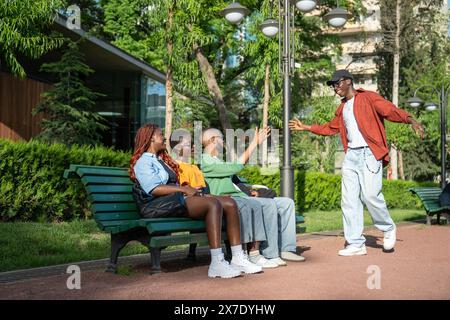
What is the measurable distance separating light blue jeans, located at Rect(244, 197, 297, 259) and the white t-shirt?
132 cm

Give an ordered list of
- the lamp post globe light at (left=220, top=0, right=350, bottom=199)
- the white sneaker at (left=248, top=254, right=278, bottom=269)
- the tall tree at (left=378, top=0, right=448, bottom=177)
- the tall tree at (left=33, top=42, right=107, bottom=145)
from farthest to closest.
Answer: the tall tree at (left=378, top=0, right=448, bottom=177), the tall tree at (left=33, top=42, right=107, bottom=145), the lamp post globe light at (left=220, top=0, right=350, bottom=199), the white sneaker at (left=248, top=254, right=278, bottom=269)

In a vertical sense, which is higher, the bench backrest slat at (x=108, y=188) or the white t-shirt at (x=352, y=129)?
the white t-shirt at (x=352, y=129)

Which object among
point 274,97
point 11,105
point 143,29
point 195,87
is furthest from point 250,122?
point 11,105

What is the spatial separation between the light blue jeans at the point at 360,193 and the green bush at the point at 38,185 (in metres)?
5.45

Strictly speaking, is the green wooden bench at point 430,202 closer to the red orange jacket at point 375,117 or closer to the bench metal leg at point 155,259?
the red orange jacket at point 375,117

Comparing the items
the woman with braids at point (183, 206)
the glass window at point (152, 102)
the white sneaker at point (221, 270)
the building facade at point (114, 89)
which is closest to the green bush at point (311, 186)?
the building facade at point (114, 89)

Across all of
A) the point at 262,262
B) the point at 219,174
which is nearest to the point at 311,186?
the point at 219,174

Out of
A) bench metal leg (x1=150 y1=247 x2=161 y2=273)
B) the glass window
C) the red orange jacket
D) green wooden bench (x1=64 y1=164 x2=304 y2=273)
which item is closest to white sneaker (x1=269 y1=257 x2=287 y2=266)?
green wooden bench (x1=64 y1=164 x2=304 y2=273)

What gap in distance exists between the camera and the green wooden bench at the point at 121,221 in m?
5.45

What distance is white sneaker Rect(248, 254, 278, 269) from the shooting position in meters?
6.12

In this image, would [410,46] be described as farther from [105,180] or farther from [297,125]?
[105,180]

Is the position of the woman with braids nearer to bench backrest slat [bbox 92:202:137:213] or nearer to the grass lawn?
bench backrest slat [bbox 92:202:137:213]

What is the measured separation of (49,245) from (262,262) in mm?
3024

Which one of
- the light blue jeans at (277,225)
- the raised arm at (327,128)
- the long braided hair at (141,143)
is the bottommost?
the light blue jeans at (277,225)
